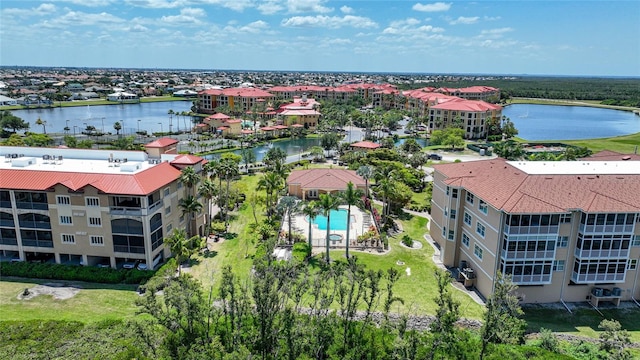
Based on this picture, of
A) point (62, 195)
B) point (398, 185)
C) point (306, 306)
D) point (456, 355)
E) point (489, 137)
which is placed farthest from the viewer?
point (489, 137)

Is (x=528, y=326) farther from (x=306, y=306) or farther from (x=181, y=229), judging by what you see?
(x=181, y=229)

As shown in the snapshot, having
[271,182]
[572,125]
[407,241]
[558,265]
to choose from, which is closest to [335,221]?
[271,182]

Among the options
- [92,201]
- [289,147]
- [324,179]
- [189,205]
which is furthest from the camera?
[289,147]

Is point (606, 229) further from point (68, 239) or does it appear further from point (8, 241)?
point (8, 241)

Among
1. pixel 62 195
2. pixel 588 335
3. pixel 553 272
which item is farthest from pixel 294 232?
pixel 588 335

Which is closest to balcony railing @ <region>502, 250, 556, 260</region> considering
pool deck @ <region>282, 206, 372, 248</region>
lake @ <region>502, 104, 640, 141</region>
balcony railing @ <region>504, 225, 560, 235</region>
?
balcony railing @ <region>504, 225, 560, 235</region>

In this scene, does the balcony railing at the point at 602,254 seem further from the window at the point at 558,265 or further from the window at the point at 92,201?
the window at the point at 92,201

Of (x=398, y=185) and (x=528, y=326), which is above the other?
(x=398, y=185)
